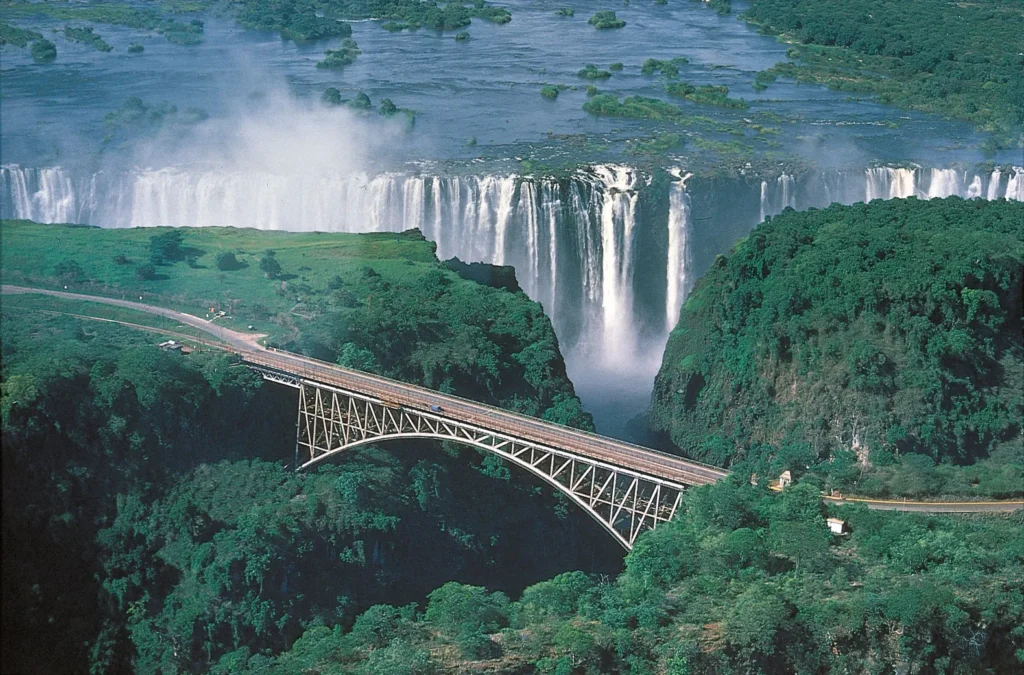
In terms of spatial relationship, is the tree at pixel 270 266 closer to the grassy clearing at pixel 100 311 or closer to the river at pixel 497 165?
the grassy clearing at pixel 100 311

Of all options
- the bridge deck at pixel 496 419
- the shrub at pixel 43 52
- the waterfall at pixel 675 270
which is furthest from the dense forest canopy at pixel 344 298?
the shrub at pixel 43 52

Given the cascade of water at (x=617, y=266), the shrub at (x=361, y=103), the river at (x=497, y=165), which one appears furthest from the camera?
the shrub at (x=361, y=103)

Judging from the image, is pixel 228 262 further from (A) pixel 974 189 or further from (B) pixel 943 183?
(A) pixel 974 189

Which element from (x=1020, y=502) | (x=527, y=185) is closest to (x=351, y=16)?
(x=527, y=185)

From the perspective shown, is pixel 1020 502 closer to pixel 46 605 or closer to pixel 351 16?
pixel 46 605

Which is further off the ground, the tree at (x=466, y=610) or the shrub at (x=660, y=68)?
the shrub at (x=660, y=68)

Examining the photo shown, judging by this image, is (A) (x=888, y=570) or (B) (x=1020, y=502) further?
(B) (x=1020, y=502)

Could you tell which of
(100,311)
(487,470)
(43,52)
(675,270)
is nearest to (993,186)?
(675,270)
